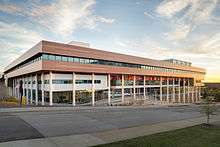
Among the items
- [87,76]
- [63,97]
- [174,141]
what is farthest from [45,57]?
[174,141]

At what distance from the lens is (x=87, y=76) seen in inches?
1960

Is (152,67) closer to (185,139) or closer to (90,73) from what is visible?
(90,73)

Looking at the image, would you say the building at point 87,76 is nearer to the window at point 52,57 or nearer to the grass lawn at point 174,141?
the window at point 52,57

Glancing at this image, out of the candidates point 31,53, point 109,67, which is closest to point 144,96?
point 109,67

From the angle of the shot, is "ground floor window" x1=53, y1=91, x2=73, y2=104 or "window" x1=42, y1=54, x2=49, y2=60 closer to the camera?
"window" x1=42, y1=54, x2=49, y2=60

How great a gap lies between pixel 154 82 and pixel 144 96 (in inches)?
354

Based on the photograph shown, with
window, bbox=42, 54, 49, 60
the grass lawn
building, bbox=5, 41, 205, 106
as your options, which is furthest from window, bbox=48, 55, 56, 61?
Answer: the grass lawn

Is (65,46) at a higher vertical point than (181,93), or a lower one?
higher

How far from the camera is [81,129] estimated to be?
55.0 ft

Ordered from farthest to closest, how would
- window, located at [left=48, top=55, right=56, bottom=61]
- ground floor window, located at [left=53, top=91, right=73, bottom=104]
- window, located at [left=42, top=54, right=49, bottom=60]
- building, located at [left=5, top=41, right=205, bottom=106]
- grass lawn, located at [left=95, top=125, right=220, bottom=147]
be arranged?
1. ground floor window, located at [left=53, top=91, right=73, bottom=104]
2. building, located at [left=5, top=41, right=205, bottom=106]
3. window, located at [left=48, top=55, right=56, bottom=61]
4. window, located at [left=42, top=54, right=49, bottom=60]
5. grass lawn, located at [left=95, top=125, right=220, bottom=147]

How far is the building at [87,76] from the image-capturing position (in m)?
42.8

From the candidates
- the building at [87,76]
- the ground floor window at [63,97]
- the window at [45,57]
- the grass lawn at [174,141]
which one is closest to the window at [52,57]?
the building at [87,76]

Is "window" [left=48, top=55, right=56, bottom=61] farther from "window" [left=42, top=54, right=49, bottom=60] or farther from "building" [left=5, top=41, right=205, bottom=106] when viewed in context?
"window" [left=42, top=54, right=49, bottom=60]

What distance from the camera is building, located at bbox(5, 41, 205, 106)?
4284cm
